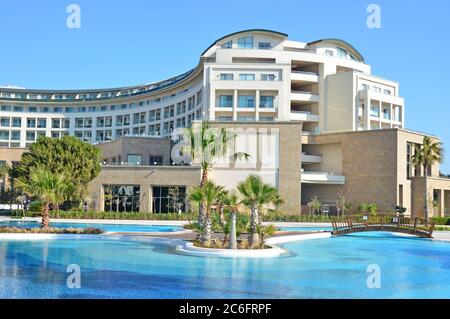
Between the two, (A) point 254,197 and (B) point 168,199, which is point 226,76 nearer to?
(B) point 168,199

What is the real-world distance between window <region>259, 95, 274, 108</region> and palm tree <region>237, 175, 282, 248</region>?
126 ft

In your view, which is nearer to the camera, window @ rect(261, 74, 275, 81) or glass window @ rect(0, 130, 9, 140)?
window @ rect(261, 74, 275, 81)

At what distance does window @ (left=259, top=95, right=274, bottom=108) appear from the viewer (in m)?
60.7

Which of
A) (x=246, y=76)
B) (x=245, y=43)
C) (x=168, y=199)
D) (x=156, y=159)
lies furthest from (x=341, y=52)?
(x=168, y=199)

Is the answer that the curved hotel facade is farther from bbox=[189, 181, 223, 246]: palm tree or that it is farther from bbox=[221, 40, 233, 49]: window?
bbox=[189, 181, 223, 246]: palm tree

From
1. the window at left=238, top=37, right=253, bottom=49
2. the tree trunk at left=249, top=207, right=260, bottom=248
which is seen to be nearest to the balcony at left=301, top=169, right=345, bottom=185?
the window at left=238, top=37, right=253, bottom=49

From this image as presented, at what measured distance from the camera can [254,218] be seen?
2305 cm

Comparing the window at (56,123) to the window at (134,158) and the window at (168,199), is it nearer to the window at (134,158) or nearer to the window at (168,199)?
the window at (134,158)

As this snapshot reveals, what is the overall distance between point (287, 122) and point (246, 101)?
425 inches

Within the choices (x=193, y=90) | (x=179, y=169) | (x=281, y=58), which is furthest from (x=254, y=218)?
(x=193, y=90)

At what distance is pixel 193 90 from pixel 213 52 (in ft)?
25.7

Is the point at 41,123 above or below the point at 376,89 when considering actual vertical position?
below

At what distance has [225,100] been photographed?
6134 centimetres
